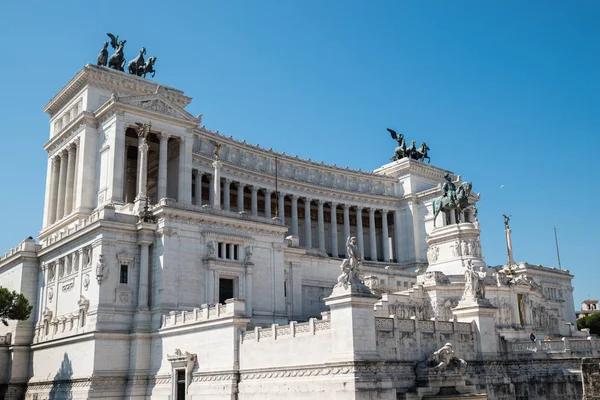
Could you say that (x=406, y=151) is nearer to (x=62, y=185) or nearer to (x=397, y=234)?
(x=397, y=234)

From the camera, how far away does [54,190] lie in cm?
8012

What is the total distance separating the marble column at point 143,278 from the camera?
5258 cm

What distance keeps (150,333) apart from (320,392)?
20233 millimetres

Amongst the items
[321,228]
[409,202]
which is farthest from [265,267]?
[409,202]

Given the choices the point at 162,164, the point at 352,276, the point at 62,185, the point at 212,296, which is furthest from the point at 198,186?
the point at 352,276

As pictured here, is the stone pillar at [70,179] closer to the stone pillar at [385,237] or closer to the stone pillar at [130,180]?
the stone pillar at [130,180]

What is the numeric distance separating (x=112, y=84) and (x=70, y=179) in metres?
12.4

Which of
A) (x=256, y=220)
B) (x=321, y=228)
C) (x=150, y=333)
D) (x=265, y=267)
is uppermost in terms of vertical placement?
(x=321, y=228)

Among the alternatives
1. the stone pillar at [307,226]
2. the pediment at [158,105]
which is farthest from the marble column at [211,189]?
the stone pillar at [307,226]

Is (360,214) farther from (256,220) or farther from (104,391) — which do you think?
(104,391)

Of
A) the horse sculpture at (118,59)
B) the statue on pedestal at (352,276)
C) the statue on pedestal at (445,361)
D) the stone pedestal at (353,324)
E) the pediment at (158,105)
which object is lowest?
the statue on pedestal at (445,361)

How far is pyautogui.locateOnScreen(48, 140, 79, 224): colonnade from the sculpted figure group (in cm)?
1078

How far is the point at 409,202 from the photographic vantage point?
107 metres

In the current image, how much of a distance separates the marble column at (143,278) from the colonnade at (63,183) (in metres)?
25.2
